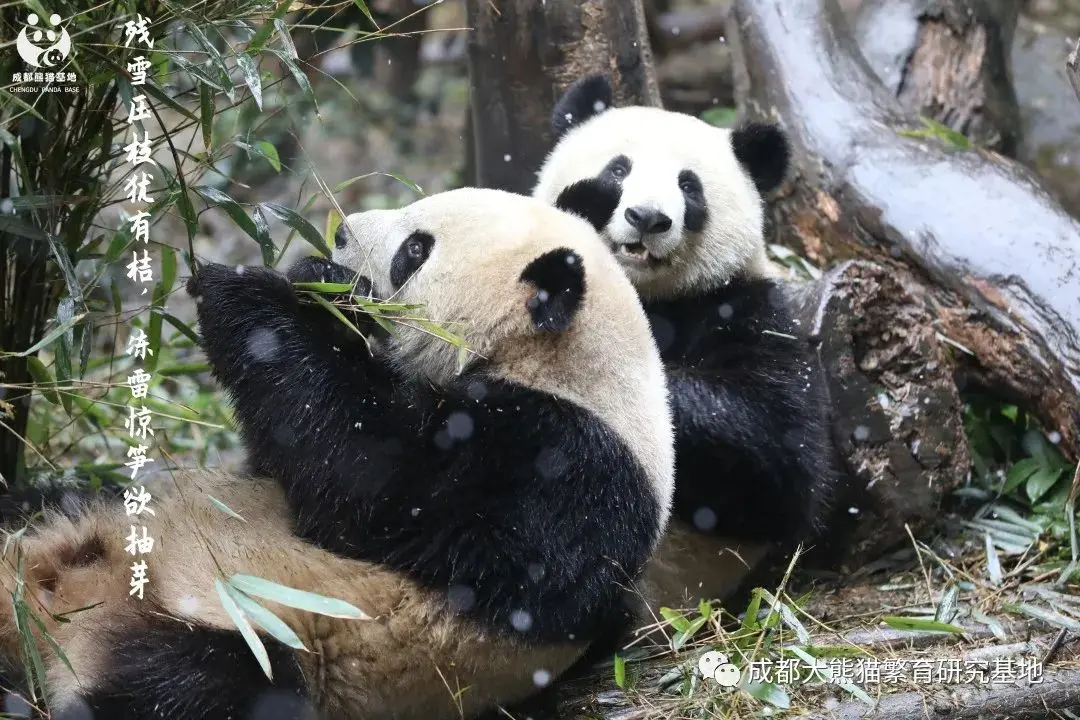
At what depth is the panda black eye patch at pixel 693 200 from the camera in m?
4.03

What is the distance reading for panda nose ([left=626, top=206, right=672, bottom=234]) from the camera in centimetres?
382

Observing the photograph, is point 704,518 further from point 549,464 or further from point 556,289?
point 556,289

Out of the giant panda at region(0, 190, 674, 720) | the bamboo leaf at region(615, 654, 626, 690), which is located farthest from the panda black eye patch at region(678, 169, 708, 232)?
the bamboo leaf at region(615, 654, 626, 690)

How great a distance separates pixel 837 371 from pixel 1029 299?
2.87ft

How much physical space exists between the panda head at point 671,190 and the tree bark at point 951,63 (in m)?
2.16

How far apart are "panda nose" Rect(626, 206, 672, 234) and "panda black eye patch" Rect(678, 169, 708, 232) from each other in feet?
0.57

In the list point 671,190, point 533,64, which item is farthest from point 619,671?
point 533,64

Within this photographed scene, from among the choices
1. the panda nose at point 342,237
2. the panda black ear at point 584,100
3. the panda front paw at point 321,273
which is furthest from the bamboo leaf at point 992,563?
the panda nose at point 342,237

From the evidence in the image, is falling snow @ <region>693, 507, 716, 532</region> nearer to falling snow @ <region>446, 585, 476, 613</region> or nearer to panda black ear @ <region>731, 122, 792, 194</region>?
falling snow @ <region>446, 585, 476, 613</region>

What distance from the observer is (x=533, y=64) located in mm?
5082

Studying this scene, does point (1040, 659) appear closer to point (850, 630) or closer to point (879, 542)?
point (850, 630)

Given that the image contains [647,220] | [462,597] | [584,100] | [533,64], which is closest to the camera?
[462,597]

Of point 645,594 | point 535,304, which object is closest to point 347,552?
point 535,304

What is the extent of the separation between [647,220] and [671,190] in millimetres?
232
